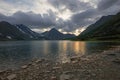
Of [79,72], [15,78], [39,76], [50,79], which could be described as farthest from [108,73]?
[15,78]

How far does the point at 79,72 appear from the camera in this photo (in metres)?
19.4

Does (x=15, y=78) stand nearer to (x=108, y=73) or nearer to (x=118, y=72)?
(x=108, y=73)

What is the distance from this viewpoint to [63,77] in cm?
1777

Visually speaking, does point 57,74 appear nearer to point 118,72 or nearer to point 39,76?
point 39,76

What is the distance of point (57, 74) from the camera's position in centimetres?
1933

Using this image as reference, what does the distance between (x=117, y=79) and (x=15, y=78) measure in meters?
11.6

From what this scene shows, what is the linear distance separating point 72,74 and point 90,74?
2.11 meters

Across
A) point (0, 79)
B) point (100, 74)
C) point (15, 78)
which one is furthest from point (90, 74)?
point (0, 79)

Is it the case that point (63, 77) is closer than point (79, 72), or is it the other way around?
point (63, 77)

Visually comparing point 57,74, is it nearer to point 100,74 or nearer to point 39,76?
point 39,76

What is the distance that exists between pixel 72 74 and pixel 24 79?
5610 millimetres

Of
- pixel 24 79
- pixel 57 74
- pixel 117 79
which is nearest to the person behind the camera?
pixel 117 79

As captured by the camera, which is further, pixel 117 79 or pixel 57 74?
pixel 57 74

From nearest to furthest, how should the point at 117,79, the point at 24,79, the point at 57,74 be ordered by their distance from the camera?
the point at 117,79, the point at 24,79, the point at 57,74
